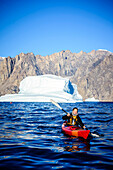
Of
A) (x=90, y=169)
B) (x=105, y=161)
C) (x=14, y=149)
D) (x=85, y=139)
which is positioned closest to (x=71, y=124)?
(x=85, y=139)

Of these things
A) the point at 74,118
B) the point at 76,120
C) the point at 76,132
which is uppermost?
the point at 74,118

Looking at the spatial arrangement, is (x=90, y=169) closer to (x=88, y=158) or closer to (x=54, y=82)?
(x=88, y=158)

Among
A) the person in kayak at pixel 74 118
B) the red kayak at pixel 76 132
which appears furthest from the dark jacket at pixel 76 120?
the red kayak at pixel 76 132

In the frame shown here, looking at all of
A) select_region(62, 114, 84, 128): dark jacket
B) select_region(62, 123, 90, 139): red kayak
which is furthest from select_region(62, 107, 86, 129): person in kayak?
select_region(62, 123, 90, 139): red kayak

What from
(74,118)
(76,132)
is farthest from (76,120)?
(76,132)

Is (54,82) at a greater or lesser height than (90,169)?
greater

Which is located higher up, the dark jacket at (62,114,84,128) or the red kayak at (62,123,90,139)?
the dark jacket at (62,114,84,128)

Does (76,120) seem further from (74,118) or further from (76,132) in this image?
(76,132)

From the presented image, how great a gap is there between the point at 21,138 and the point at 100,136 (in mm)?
4386

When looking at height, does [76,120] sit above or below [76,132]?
above

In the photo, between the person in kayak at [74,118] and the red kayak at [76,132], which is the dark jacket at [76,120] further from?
the red kayak at [76,132]

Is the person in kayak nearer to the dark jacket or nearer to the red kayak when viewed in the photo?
the dark jacket

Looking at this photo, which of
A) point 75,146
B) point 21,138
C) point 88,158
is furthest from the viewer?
point 21,138

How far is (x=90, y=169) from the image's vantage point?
582cm
